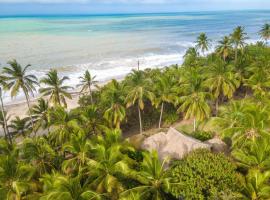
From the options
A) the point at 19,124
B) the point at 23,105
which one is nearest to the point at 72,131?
the point at 19,124

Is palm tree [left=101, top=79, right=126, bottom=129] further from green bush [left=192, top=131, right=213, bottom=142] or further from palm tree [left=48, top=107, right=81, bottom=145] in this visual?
green bush [left=192, top=131, right=213, bottom=142]

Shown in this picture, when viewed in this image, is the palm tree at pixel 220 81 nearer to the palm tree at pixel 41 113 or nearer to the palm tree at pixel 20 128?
the palm tree at pixel 41 113

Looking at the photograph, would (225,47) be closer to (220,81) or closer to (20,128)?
(220,81)

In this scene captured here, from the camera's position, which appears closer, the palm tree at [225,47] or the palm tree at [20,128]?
the palm tree at [20,128]

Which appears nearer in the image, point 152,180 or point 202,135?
point 152,180

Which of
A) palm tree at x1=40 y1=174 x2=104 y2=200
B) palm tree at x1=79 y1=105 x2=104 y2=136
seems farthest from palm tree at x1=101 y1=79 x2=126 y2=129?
palm tree at x1=40 y1=174 x2=104 y2=200

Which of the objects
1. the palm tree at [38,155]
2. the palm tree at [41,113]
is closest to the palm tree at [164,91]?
the palm tree at [41,113]

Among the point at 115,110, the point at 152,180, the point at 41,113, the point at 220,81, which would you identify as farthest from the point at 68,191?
the point at 220,81
